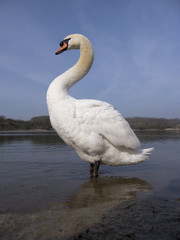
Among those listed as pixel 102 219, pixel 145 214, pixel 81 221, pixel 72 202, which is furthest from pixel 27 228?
pixel 145 214

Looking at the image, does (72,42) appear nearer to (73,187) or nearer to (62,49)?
(62,49)

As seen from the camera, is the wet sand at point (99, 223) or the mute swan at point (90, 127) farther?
the mute swan at point (90, 127)

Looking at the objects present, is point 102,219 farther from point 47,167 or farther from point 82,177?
point 47,167

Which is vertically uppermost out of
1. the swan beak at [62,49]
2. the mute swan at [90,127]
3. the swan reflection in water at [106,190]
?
the swan beak at [62,49]

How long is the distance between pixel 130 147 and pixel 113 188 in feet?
4.07

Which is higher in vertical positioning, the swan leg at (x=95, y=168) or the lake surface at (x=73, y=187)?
the swan leg at (x=95, y=168)

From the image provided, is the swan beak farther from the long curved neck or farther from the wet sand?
the wet sand

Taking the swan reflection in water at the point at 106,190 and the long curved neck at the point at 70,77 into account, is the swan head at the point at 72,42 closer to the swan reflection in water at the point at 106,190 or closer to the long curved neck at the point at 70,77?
the long curved neck at the point at 70,77

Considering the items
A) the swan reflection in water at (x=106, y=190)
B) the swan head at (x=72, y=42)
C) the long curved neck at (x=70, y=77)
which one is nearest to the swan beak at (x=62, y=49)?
the swan head at (x=72, y=42)

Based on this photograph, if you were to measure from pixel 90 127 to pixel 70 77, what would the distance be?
1.58 metres

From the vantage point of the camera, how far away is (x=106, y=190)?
13.3ft

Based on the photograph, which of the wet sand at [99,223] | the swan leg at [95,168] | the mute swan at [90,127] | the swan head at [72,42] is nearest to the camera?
the wet sand at [99,223]

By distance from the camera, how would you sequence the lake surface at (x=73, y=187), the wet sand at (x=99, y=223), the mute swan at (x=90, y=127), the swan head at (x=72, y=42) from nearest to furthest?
the wet sand at (x=99, y=223) < the lake surface at (x=73, y=187) < the mute swan at (x=90, y=127) < the swan head at (x=72, y=42)

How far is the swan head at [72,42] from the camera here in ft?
18.8
